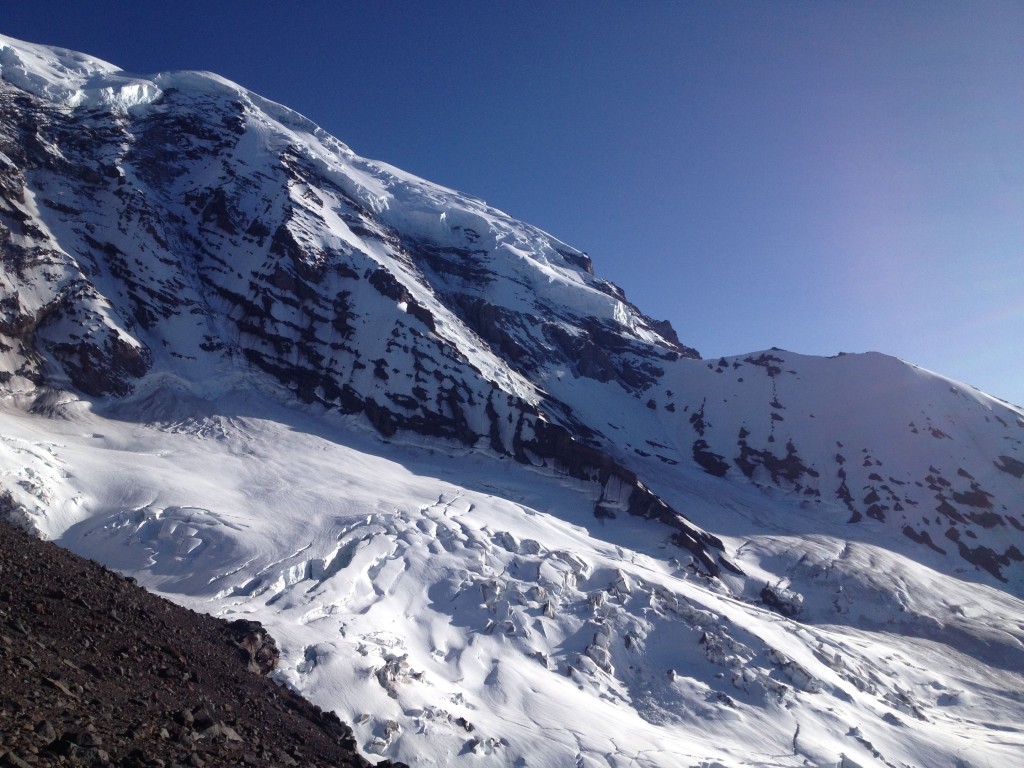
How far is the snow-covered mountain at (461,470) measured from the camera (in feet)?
106

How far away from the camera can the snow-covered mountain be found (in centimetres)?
3241

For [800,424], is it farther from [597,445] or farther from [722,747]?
[722,747]

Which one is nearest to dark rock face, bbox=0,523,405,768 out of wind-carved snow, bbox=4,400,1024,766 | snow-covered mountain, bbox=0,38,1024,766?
wind-carved snow, bbox=4,400,1024,766

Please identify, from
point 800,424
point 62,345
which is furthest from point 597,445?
point 62,345

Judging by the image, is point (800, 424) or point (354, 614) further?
point (800, 424)

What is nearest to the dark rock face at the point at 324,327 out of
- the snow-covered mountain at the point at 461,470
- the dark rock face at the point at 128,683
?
the snow-covered mountain at the point at 461,470

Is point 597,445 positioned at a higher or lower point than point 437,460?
higher

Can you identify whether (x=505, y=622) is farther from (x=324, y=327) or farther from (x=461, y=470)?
(x=324, y=327)

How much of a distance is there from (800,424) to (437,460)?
47.6m

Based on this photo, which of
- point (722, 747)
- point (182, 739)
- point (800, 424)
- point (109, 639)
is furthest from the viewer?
point (800, 424)

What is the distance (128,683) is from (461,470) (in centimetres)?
4405

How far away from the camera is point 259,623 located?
2623 cm

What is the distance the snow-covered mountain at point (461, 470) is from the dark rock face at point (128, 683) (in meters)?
3.50

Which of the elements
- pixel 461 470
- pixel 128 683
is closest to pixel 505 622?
pixel 128 683
